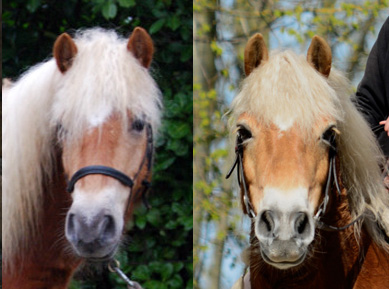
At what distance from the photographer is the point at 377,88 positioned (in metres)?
2.26

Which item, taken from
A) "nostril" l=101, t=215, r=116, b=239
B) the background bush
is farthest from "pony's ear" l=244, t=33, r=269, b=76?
"nostril" l=101, t=215, r=116, b=239

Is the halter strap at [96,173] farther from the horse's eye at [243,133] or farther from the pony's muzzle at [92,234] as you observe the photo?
the horse's eye at [243,133]

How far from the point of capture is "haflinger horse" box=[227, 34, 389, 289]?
5.89 feet

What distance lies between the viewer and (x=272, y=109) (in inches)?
73.9

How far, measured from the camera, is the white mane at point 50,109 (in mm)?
2004

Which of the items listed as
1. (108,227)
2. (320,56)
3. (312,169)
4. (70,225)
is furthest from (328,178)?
(70,225)

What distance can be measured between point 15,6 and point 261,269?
128cm

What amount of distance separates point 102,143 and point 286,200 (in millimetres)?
607

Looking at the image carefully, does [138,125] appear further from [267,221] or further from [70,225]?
[267,221]

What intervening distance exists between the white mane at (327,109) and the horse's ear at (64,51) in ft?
1.80

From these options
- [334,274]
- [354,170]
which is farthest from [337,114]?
[334,274]

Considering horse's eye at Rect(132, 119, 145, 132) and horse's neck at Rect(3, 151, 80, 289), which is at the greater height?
horse's eye at Rect(132, 119, 145, 132)

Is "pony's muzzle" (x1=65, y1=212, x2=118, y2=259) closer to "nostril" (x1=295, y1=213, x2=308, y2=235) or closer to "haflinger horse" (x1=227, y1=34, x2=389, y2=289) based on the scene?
"haflinger horse" (x1=227, y1=34, x2=389, y2=289)

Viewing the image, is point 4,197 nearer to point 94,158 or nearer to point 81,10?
point 94,158
